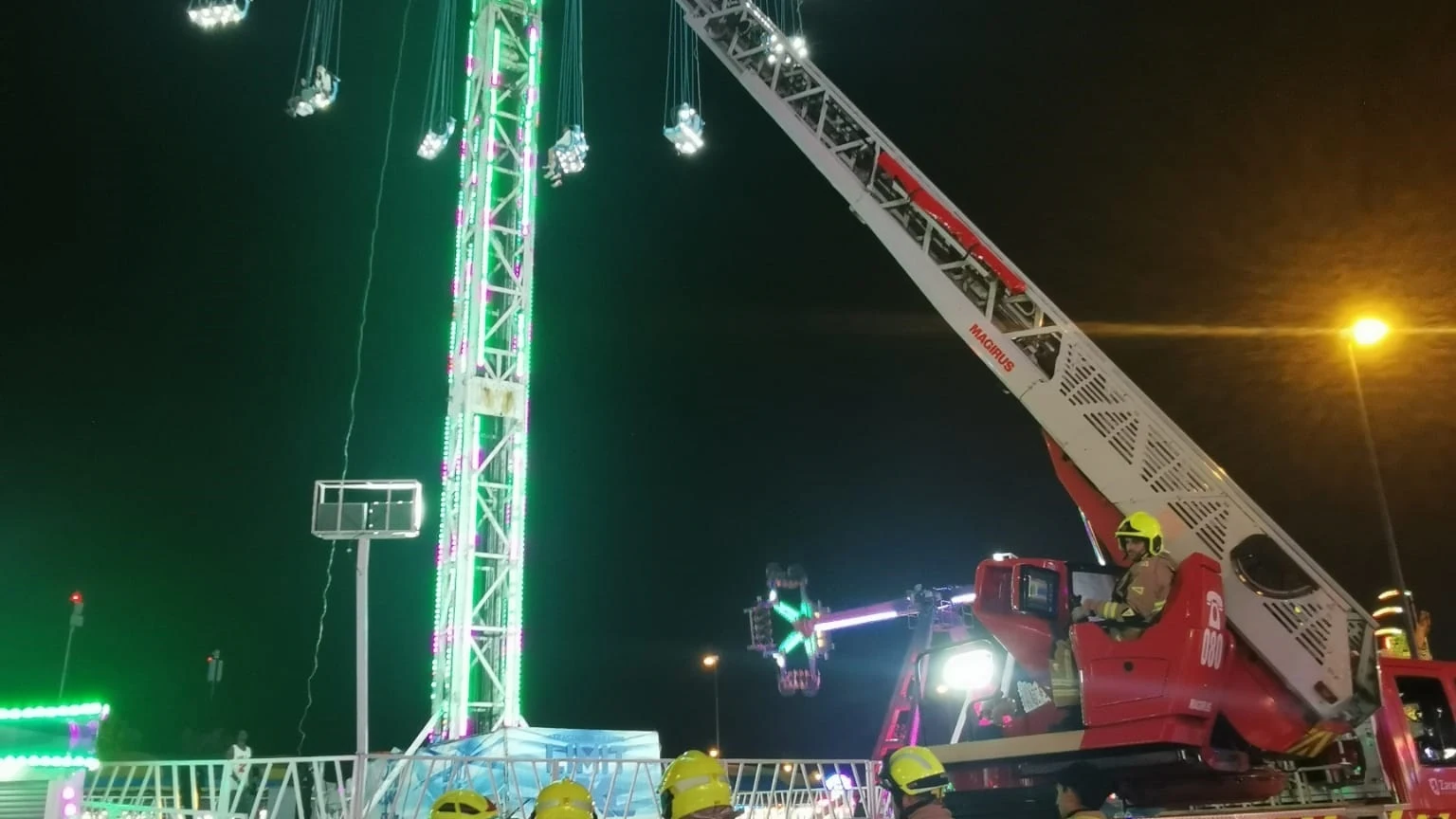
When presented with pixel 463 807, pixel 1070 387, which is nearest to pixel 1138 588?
pixel 1070 387

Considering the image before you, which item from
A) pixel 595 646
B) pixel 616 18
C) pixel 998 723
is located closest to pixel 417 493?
pixel 998 723

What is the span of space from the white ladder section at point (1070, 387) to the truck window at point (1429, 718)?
155 cm

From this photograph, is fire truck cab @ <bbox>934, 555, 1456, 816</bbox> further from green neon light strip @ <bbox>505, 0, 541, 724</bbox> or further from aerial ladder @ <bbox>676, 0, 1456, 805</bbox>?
green neon light strip @ <bbox>505, 0, 541, 724</bbox>

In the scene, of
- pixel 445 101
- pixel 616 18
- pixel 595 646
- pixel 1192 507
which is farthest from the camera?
pixel 595 646

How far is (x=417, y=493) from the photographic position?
8.79 meters

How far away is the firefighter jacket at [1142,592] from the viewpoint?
6.80 m

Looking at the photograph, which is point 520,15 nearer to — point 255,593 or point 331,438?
point 331,438

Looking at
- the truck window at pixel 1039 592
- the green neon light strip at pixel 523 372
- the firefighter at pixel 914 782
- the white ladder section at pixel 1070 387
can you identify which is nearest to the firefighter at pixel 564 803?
the firefighter at pixel 914 782

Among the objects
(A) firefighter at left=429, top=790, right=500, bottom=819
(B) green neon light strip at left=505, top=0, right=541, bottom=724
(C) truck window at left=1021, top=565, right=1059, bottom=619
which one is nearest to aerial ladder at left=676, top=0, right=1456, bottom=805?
(C) truck window at left=1021, top=565, right=1059, bottom=619

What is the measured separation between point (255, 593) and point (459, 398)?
20400 millimetres

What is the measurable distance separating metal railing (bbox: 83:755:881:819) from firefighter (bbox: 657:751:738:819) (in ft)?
13.0

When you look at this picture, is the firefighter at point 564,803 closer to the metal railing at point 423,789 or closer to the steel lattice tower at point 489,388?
the metal railing at point 423,789

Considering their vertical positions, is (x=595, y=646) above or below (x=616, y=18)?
below

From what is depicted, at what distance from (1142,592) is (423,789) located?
20.5ft
